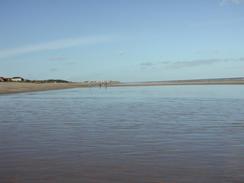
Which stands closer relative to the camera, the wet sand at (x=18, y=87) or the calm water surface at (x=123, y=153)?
the calm water surface at (x=123, y=153)

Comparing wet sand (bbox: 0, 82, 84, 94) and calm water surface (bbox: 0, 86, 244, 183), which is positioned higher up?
A: wet sand (bbox: 0, 82, 84, 94)

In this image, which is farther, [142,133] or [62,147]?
[142,133]

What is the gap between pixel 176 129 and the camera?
42.7 feet

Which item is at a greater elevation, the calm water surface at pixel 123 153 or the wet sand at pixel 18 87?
the wet sand at pixel 18 87

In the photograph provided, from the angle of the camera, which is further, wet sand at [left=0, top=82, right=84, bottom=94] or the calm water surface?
wet sand at [left=0, top=82, right=84, bottom=94]

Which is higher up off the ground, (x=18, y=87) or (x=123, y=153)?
(x=18, y=87)

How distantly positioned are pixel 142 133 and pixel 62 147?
299 centimetres

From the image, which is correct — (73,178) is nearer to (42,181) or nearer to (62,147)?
(42,181)

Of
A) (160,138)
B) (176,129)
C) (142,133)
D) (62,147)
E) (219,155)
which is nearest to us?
(219,155)

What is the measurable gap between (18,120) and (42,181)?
994 centimetres

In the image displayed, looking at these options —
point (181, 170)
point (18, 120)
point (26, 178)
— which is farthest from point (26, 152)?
point (18, 120)

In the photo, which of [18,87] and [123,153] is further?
[18,87]

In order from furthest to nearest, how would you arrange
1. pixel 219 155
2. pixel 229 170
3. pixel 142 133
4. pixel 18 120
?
pixel 18 120 < pixel 142 133 < pixel 219 155 < pixel 229 170

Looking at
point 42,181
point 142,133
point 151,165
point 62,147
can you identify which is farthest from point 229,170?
point 142,133
